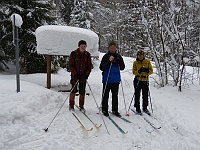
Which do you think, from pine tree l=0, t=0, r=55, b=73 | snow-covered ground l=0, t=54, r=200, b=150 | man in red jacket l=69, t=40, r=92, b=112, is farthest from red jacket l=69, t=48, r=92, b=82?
pine tree l=0, t=0, r=55, b=73

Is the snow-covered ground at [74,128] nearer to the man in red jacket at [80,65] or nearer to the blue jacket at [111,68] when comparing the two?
the man in red jacket at [80,65]

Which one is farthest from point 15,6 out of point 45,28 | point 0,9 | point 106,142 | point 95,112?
point 106,142

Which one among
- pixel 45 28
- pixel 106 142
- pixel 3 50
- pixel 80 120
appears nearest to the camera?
pixel 106 142

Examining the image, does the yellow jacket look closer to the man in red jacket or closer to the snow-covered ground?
the snow-covered ground

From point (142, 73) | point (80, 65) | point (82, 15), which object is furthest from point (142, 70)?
point (82, 15)

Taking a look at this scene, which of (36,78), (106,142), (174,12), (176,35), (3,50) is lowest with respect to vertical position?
(106,142)

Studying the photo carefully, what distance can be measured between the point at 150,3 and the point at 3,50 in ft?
25.2

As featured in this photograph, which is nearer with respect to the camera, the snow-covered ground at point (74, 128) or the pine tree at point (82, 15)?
the snow-covered ground at point (74, 128)

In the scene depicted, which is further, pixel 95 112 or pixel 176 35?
pixel 176 35

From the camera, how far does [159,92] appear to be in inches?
360

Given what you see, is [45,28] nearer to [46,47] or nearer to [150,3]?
[46,47]

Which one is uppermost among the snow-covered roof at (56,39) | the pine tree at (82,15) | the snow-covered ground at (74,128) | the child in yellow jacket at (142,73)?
the pine tree at (82,15)

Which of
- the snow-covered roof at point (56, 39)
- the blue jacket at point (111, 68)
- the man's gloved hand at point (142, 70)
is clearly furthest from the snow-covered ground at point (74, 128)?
the snow-covered roof at point (56, 39)

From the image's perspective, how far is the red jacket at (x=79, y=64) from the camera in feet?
19.2
